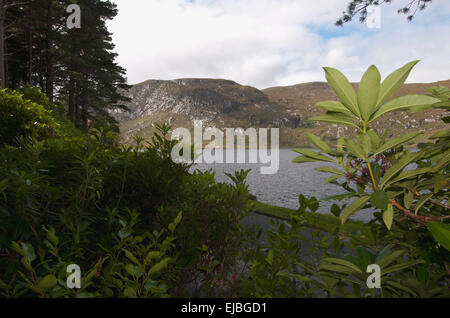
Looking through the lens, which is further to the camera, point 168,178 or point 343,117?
point 168,178

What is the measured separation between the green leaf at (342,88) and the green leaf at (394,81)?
0.26 ft

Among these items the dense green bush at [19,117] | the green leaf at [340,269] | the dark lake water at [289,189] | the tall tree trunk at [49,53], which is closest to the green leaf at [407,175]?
the green leaf at [340,269]

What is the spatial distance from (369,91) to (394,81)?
87 millimetres

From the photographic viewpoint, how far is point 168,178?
2078 mm

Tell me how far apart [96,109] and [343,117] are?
111 ft

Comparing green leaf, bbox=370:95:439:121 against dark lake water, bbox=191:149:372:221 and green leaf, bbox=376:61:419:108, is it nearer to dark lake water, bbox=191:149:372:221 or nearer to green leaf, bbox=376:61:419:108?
green leaf, bbox=376:61:419:108

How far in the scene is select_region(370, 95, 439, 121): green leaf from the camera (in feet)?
2.49

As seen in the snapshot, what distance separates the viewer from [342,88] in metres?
0.82

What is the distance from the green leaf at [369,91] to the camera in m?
0.75

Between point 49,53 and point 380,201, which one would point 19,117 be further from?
point 49,53

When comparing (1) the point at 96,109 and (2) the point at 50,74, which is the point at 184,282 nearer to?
(2) the point at 50,74

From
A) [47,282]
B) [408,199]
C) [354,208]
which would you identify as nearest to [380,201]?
[354,208]
